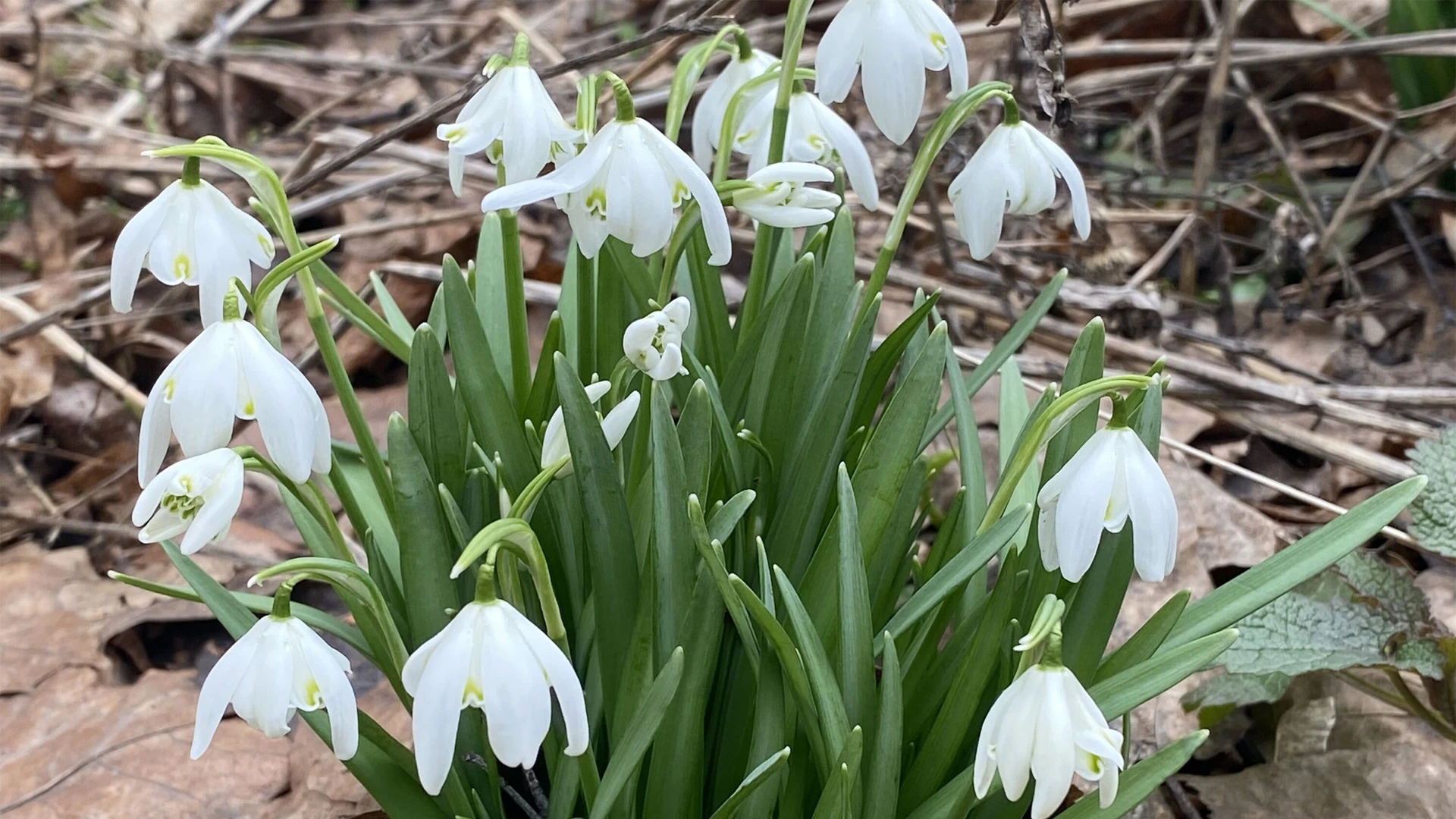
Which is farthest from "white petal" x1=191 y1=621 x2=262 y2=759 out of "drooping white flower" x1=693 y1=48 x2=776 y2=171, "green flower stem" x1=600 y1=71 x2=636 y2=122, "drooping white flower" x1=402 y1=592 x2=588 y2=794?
"drooping white flower" x1=693 y1=48 x2=776 y2=171

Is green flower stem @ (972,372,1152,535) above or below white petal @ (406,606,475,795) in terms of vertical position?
above

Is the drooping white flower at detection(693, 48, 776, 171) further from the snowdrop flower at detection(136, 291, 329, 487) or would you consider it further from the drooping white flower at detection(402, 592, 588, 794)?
the drooping white flower at detection(402, 592, 588, 794)

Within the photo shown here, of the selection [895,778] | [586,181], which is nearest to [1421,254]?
[895,778]

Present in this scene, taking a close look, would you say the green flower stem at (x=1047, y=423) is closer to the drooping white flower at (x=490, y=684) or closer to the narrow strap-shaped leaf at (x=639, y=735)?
the narrow strap-shaped leaf at (x=639, y=735)

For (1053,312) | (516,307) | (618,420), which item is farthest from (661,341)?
(1053,312)

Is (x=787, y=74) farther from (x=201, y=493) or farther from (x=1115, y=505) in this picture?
(x=201, y=493)

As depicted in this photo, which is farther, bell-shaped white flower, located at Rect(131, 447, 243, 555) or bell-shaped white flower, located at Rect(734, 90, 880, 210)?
bell-shaped white flower, located at Rect(734, 90, 880, 210)
